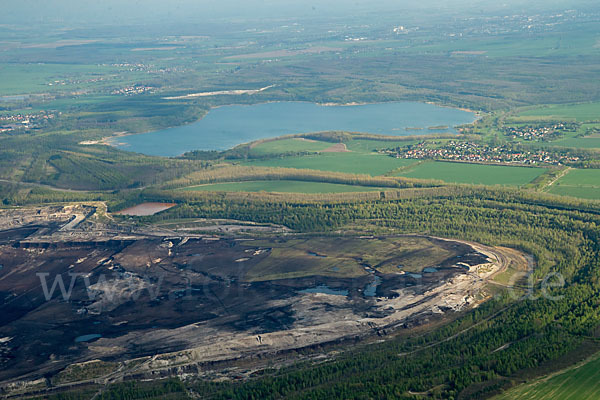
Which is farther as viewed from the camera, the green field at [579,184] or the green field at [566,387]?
the green field at [579,184]

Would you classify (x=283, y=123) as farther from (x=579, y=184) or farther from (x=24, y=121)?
(x=579, y=184)

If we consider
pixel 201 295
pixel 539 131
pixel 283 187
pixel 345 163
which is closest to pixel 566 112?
pixel 539 131

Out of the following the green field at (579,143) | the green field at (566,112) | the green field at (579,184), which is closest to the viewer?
the green field at (579,184)

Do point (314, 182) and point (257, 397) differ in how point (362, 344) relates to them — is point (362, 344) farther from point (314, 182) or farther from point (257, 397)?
point (314, 182)

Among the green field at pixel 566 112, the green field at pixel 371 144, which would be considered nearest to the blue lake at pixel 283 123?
the green field at pixel 371 144

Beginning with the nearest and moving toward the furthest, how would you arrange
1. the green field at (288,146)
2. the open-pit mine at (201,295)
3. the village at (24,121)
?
the open-pit mine at (201,295), the green field at (288,146), the village at (24,121)

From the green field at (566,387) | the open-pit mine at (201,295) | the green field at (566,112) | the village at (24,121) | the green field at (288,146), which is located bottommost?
the green field at (566,387)

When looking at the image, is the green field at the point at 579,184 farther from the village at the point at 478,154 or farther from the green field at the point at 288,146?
the green field at the point at 288,146

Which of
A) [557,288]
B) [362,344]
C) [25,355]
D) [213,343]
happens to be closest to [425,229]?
[557,288]
